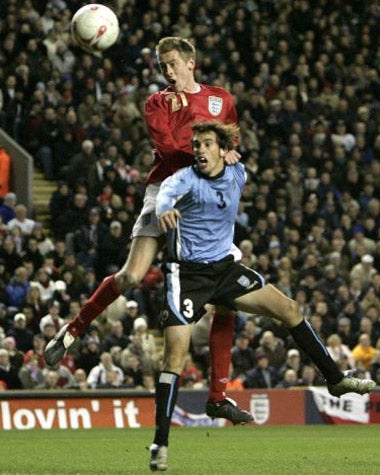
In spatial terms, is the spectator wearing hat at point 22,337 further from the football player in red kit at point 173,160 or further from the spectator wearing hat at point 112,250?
the football player in red kit at point 173,160

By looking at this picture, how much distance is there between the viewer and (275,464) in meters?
10.1

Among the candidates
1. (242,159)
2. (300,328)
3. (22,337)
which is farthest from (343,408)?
(300,328)

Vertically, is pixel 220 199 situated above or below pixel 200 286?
above

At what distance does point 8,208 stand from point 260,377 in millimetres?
4437

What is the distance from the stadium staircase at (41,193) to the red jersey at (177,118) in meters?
11.6

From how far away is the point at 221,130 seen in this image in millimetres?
9844

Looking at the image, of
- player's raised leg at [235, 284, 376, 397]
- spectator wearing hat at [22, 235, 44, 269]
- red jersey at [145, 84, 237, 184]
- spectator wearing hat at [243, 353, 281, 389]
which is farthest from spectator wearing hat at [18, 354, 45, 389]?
player's raised leg at [235, 284, 376, 397]

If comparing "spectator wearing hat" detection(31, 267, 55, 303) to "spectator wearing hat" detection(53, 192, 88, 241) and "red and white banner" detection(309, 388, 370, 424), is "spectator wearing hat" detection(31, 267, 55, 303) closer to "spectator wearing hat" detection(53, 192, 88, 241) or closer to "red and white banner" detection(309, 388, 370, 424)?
"spectator wearing hat" detection(53, 192, 88, 241)

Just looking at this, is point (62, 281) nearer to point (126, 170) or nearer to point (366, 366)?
point (126, 170)

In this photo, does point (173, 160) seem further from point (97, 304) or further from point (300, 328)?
point (300, 328)

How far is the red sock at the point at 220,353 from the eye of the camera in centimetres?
1056

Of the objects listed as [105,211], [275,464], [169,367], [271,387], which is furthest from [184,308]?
[105,211]

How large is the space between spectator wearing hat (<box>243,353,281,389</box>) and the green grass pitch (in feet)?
9.14

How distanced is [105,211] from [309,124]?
5062 millimetres
